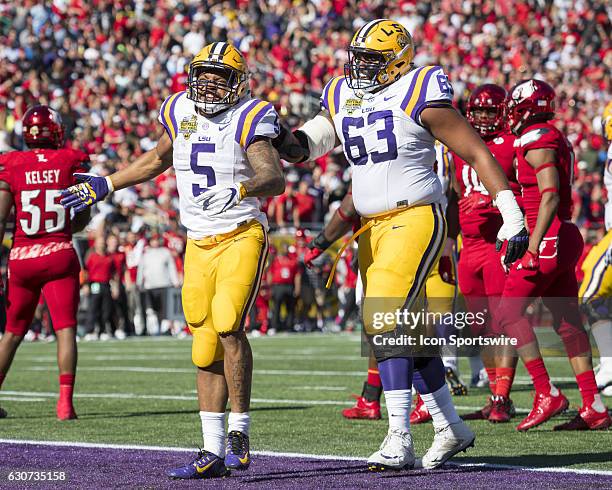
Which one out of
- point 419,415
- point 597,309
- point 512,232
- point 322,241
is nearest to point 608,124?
point 597,309

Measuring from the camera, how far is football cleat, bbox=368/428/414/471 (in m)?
5.12

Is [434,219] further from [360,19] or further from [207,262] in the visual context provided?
[360,19]

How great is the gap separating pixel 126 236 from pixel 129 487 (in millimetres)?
14573

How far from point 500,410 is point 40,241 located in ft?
10.1

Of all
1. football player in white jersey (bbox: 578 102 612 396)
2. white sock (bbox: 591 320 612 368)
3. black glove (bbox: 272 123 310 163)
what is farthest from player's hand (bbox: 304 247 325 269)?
white sock (bbox: 591 320 612 368)

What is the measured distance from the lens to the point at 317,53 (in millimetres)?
24594

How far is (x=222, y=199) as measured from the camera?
5000mm

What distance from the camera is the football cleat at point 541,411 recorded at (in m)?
6.89

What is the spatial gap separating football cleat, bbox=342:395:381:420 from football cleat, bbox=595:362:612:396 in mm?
2210

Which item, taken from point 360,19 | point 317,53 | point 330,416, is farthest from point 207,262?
point 360,19

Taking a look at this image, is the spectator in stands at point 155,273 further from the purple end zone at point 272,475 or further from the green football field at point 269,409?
the purple end zone at point 272,475

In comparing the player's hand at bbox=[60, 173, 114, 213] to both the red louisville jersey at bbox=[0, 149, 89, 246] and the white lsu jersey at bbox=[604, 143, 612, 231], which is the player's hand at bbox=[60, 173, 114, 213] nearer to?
the red louisville jersey at bbox=[0, 149, 89, 246]

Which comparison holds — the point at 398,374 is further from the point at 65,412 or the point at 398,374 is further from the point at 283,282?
the point at 283,282

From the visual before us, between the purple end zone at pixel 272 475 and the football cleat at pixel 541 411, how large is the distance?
162 cm
